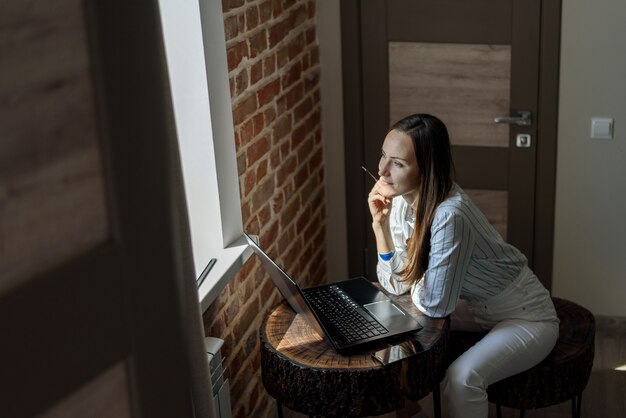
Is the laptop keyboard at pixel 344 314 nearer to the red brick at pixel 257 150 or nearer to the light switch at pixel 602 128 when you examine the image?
the red brick at pixel 257 150

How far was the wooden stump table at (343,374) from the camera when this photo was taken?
2361 millimetres

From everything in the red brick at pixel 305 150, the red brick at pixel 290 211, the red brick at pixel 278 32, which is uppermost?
the red brick at pixel 278 32

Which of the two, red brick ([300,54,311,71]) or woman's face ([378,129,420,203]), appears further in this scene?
red brick ([300,54,311,71])

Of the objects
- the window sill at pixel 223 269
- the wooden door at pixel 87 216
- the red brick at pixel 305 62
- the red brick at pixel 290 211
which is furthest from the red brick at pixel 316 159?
the wooden door at pixel 87 216

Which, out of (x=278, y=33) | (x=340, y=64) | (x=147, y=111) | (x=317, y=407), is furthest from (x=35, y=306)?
(x=340, y=64)

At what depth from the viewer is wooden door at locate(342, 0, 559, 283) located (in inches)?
146

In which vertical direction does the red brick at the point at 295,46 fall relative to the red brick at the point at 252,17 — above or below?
below

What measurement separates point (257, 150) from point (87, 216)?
1696 mm

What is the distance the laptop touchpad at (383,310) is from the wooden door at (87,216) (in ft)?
3.26

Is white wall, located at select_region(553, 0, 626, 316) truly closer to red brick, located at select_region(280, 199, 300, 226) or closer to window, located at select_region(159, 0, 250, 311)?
red brick, located at select_region(280, 199, 300, 226)

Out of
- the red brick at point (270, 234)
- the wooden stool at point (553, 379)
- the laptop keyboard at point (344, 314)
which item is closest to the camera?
the laptop keyboard at point (344, 314)

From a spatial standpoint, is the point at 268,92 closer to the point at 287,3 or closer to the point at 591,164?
the point at 287,3

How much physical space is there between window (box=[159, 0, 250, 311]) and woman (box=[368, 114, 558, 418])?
0.49 m

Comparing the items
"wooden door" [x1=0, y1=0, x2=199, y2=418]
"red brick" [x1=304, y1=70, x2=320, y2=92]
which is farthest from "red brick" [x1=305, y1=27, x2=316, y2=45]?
"wooden door" [x1=0, y1=0, x2=199, y2=418]
